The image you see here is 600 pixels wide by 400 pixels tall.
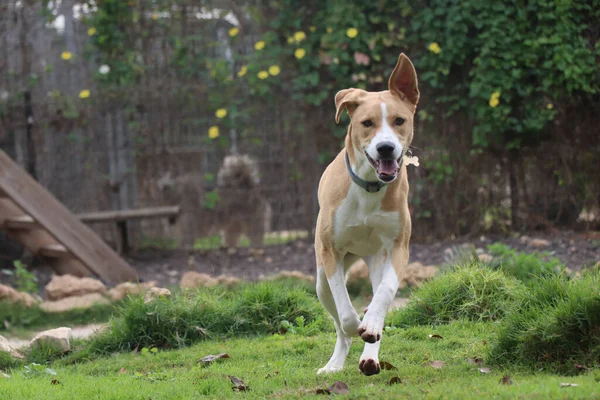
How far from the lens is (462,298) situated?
5.93 metres

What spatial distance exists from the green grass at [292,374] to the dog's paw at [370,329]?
240 millimetres

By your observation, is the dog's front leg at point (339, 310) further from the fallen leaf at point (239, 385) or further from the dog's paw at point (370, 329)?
the fallen leaf at point (239, 385)

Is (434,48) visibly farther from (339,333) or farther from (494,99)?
(339,333)

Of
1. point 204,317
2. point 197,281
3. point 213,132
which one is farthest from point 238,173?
point 204,317

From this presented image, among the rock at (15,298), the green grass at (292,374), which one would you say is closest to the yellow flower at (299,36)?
the rock at (15,298)

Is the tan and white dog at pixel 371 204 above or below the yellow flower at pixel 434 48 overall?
below

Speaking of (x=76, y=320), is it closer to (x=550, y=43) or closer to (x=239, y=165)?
(x=239, y=165)

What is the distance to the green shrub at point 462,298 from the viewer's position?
19.0 feet

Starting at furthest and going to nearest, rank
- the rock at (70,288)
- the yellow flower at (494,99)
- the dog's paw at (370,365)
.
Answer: the yellow flower at (494,99) → the rock at (70,288) → the dog's paw at (370,365)

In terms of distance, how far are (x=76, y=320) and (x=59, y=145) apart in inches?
155

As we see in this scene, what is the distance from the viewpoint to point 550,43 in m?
9.09

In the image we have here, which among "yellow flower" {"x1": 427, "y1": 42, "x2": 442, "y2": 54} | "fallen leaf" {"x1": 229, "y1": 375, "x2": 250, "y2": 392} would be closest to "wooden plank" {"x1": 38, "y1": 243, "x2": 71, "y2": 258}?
"yellow flower" {"x1": 427, "y1": 42, "x2": 442, "y2": 54}

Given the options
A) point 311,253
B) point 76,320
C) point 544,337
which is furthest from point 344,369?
point 311,253

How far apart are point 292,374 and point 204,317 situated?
1.56 metres
